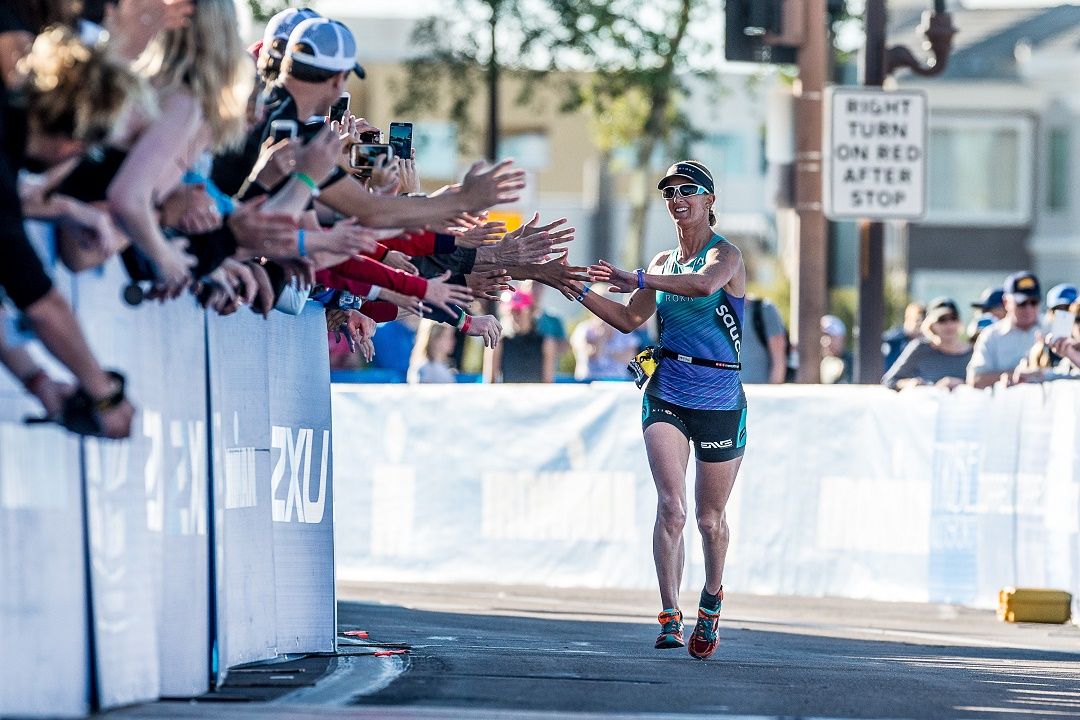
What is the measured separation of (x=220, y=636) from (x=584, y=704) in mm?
1314

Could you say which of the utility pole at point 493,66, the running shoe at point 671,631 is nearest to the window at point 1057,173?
the utility pole at point 493,66

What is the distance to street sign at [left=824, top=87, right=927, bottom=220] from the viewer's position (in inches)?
596

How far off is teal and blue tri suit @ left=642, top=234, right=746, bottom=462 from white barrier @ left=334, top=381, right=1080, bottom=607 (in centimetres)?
319

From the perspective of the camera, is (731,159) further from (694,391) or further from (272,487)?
(272,487)

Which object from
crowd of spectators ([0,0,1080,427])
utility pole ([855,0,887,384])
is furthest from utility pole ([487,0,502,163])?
crowd of spectators ([0,0,1080,427])

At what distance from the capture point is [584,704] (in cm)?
737

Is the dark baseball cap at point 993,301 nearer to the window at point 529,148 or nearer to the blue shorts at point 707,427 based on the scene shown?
the blue shorts at point 707,427

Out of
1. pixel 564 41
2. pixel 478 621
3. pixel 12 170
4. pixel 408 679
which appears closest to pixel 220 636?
pixel 408 679

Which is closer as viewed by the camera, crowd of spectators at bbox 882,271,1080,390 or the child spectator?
crowd of spectators at bbox 882,271,1080,390

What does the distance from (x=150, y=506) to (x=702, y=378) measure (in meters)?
3.58

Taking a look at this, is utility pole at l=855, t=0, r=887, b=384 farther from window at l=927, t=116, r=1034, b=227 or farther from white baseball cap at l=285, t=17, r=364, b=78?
window at l=927, t=116, r=1034, b=227

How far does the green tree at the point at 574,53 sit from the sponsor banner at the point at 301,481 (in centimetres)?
2067

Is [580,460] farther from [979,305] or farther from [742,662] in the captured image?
[742,662]

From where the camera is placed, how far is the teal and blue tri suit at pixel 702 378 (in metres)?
10.0
